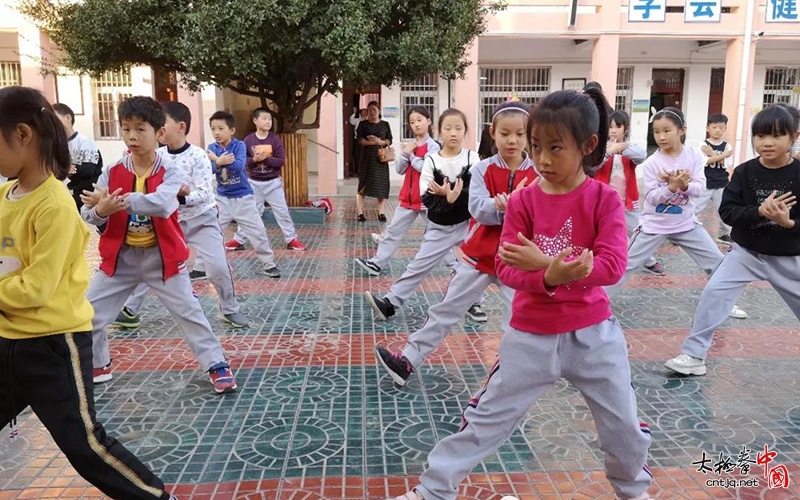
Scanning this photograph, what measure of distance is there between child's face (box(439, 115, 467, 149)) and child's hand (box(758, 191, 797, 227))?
5.58 ft

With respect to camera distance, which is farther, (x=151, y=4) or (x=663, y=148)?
(x=151, y=4)

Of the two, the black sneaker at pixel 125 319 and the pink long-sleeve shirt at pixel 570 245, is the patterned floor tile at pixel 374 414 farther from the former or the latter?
the pink long-sleeve shirt at pixel 570 245

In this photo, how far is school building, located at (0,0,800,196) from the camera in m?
14.2

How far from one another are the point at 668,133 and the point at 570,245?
2923 mm

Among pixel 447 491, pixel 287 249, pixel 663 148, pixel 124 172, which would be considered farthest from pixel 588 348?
pixel 287 249

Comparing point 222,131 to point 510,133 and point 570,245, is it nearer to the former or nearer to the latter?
point 510,133

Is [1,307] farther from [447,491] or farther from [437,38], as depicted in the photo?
[437,38]

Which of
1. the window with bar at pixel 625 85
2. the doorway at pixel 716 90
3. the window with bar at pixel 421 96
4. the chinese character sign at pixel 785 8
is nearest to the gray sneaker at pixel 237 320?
the window with bar at pixel 421 96

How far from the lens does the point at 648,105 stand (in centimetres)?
1672

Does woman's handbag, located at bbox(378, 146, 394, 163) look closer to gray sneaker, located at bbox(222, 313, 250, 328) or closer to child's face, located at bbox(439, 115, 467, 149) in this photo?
gray sneaker, located at bbox(222, 313, 250, 328)

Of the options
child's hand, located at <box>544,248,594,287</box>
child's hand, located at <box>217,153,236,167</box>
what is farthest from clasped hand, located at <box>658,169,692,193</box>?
child's hand, located at <box>217,153,236,167</box>

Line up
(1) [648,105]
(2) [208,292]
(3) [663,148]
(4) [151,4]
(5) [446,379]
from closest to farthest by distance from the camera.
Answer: (5) [446,379]
(3) [663,148]
(2) [208,292]
(4) [151,4]
(1) [648,105]

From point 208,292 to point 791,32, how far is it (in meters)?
14.4

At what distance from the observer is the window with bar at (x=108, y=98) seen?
1484cm
